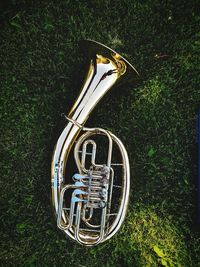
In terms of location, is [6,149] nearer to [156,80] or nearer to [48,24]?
[48,24]

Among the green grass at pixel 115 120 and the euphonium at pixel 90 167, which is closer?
the euphonium at pixel 90 167

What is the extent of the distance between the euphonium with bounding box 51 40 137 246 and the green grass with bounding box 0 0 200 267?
278mm

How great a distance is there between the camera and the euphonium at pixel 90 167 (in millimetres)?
2551

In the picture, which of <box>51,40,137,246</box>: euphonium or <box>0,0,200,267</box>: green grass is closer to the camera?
<box>51,40,137,246</box>: euphonium

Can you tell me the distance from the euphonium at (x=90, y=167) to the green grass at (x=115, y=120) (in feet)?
0.91

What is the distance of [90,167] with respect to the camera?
264cm

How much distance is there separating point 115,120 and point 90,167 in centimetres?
54

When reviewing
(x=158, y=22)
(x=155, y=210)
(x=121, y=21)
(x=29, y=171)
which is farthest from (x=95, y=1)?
(x=155, y=210)

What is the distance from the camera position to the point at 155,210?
2.95 meters

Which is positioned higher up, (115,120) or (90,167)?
(115,120)

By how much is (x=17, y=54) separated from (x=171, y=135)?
1541 millimetres

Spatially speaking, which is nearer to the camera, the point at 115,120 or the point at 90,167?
the point at 90,167

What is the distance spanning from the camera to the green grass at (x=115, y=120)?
9.62 ft

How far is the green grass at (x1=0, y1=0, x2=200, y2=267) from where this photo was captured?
293cm
